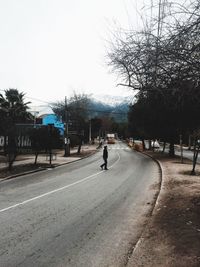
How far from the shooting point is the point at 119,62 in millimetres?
11039

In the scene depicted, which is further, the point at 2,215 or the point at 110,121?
the point at 110,121

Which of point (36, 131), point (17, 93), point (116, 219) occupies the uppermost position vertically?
point (17, 93)

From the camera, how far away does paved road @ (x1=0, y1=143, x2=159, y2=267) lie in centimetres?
798

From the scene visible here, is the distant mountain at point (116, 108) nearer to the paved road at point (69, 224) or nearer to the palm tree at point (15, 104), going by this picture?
the paved road at point (69, 224)

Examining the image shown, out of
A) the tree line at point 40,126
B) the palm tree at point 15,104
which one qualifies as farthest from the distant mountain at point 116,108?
the palm tree at point 15,104

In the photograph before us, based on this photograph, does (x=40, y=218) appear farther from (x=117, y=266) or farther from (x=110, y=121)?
(x=110, y=121)

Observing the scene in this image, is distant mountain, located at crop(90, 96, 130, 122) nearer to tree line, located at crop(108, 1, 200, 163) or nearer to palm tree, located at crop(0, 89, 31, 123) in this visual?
tree line, located at crop(108, 1, 200, 163)

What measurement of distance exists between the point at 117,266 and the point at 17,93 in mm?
62449

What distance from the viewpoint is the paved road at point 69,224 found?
7.98 meters

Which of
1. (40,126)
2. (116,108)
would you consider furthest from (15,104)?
(116,108)

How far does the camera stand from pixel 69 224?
1119 centimetres

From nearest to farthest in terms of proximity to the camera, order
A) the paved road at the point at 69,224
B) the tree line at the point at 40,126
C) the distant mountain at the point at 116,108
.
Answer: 1. the paved road at the point at 69,224
2. the distant mountain at the point at 116,108
3. the tree line at the point at 40,126

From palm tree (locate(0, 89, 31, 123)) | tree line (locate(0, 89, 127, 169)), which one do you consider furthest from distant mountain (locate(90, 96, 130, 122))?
palm tree (locate(0, 89, 31, 123))

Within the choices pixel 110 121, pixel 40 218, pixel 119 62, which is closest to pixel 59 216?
pixel 40 218
